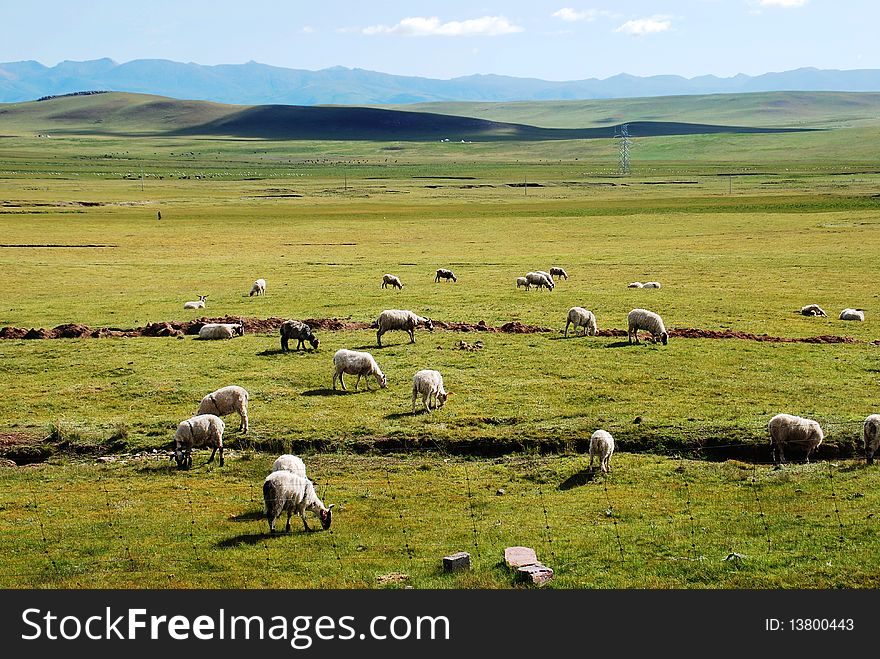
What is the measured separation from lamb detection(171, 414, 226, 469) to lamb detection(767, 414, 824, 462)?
43.7ft

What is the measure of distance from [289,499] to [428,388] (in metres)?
8.79

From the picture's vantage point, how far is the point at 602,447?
67.4ft

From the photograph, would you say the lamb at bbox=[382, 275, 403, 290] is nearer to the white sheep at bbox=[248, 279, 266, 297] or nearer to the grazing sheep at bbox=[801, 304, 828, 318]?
the white sheep at bbox=[248, 279, 266, 297]

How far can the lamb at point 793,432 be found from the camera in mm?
21125

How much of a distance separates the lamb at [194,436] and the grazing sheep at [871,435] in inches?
596

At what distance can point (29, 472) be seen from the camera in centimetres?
2180

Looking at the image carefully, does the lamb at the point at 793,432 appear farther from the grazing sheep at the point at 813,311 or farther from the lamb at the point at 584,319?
the grazing sheep at the point at 813,311

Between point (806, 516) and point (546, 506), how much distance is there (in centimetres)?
493

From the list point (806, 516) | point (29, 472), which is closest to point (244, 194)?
point (29, 472)

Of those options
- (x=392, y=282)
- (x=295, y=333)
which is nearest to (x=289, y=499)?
(x=295, y=333)

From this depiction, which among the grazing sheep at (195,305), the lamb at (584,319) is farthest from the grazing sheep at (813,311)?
the grazing sheep at (195,305)

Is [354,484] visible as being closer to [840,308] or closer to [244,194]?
[840,308]

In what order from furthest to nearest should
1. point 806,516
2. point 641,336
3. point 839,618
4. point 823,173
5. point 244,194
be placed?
1. point 823,173
2. point 244,194
3. point 641,336
4. point 806,516
5. point 839,618

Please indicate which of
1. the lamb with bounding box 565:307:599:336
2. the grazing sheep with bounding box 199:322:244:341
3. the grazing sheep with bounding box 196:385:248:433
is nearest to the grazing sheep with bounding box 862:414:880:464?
the lamb with bounding box 565:307:599:336
